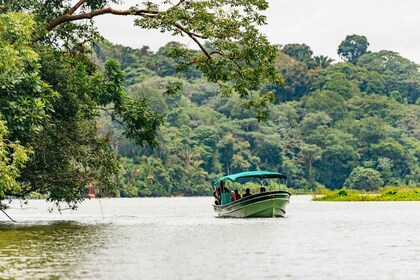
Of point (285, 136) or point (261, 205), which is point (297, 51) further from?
point (261, 205)

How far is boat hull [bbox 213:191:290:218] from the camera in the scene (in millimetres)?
37875

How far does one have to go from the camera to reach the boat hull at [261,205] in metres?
37.9

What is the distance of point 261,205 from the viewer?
1496 inches

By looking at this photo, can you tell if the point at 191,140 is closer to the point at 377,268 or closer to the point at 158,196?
the point at 158,196

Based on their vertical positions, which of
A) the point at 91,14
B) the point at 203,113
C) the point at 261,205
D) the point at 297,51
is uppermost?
the point at 297,51

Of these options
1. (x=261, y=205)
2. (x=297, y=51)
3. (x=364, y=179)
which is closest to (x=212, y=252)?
(x=261, y=205)

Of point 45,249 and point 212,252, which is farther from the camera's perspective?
point 45,249

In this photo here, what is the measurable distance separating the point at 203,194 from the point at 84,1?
7171 cm

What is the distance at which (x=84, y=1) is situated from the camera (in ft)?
105

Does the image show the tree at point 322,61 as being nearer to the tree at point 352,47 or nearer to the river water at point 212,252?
the tree at point 352,47

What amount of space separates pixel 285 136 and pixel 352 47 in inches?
1624

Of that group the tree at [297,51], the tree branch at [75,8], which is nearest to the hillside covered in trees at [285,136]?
the tree at [297,51]

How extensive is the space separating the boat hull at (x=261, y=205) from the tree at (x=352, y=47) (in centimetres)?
10825

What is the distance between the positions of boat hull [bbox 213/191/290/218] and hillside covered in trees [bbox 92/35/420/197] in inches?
2189
